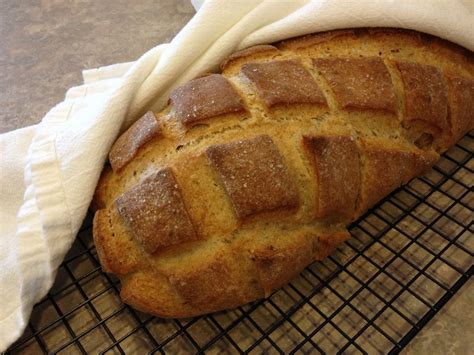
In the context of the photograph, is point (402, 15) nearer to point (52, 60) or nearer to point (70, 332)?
point (70, 332)

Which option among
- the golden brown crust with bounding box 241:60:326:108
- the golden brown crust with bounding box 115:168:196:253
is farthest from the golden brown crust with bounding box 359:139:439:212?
the golden brown crust with bounding box 115:168:196:253

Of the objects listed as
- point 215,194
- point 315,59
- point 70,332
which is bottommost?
point 70,332

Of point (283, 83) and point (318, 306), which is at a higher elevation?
point (283, 83)

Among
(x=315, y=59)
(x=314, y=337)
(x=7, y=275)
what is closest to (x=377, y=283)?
(x=314, y=337)

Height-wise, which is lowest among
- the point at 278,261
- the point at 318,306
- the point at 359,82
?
the point at 318,306

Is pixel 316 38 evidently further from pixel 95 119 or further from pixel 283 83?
pixel 95 119

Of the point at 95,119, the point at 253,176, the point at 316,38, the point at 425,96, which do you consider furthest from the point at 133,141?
the point at 425,96

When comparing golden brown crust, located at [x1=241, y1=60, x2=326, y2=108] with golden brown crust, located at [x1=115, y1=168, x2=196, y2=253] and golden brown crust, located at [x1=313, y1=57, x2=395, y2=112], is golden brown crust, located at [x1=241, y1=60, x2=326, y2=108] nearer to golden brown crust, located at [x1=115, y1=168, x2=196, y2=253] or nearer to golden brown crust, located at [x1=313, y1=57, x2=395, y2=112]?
golden brown crust, located at [x1=313, y1=57, x2=395, y2=112]
